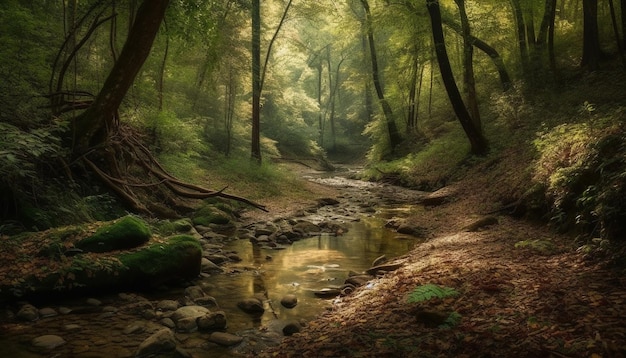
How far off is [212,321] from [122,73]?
6.05 meters

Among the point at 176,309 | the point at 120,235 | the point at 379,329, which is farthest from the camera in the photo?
the point at 120,235

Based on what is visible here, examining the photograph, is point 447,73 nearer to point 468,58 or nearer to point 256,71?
point 468,58

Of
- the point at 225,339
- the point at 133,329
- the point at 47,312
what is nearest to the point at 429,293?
the point at 225,339

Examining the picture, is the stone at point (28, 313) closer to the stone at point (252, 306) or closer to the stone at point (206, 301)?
the stone at point (206, 301)

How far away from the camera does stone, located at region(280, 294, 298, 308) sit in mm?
5695

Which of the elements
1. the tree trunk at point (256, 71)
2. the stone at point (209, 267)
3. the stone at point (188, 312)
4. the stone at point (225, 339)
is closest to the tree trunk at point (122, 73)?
the stone at point (209, 267)

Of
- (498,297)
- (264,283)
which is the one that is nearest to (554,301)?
(498,297)

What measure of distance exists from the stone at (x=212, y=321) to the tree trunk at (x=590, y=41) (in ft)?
52.6

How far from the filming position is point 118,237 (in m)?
6.05

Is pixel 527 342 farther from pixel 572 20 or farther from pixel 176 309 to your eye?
pixel 572 20

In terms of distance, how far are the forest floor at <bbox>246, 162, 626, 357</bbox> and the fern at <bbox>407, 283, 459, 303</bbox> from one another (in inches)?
2.3

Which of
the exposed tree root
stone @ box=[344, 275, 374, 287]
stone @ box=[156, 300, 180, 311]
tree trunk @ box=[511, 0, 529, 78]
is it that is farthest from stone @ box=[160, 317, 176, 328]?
tree trunk @ box=[511, 0, 529, 78]

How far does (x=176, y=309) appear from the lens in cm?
521

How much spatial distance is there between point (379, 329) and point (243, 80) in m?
17.3
